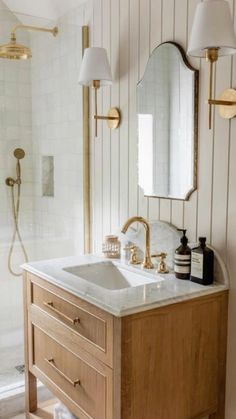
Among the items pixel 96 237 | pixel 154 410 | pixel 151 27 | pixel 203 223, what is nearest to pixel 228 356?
pixel 154 410

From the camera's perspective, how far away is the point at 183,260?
180 centimetres

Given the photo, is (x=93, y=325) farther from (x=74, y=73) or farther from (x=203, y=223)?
(x=74, y=73)

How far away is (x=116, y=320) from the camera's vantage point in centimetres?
148

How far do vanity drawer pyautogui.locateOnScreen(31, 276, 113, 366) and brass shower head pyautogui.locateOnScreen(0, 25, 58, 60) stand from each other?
1.64 meters

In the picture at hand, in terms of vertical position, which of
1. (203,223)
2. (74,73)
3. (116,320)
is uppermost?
(74,73)

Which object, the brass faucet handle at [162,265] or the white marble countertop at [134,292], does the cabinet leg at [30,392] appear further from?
the brass faucet handle at [162,265]

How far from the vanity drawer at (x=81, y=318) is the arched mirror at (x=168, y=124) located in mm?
667

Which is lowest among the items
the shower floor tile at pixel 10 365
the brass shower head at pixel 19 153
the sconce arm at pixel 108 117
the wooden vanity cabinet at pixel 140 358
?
the shower floor tile at pixel 10 365

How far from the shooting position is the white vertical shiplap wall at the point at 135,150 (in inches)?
67.6

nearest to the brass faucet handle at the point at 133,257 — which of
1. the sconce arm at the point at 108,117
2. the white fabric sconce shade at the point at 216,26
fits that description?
the sconce arm at the point at 108,117

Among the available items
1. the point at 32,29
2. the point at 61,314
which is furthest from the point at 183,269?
the point at 32,29

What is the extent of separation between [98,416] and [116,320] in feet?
1.46

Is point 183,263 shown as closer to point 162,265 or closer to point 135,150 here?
point 162,265

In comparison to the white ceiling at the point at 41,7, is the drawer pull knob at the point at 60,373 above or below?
below
